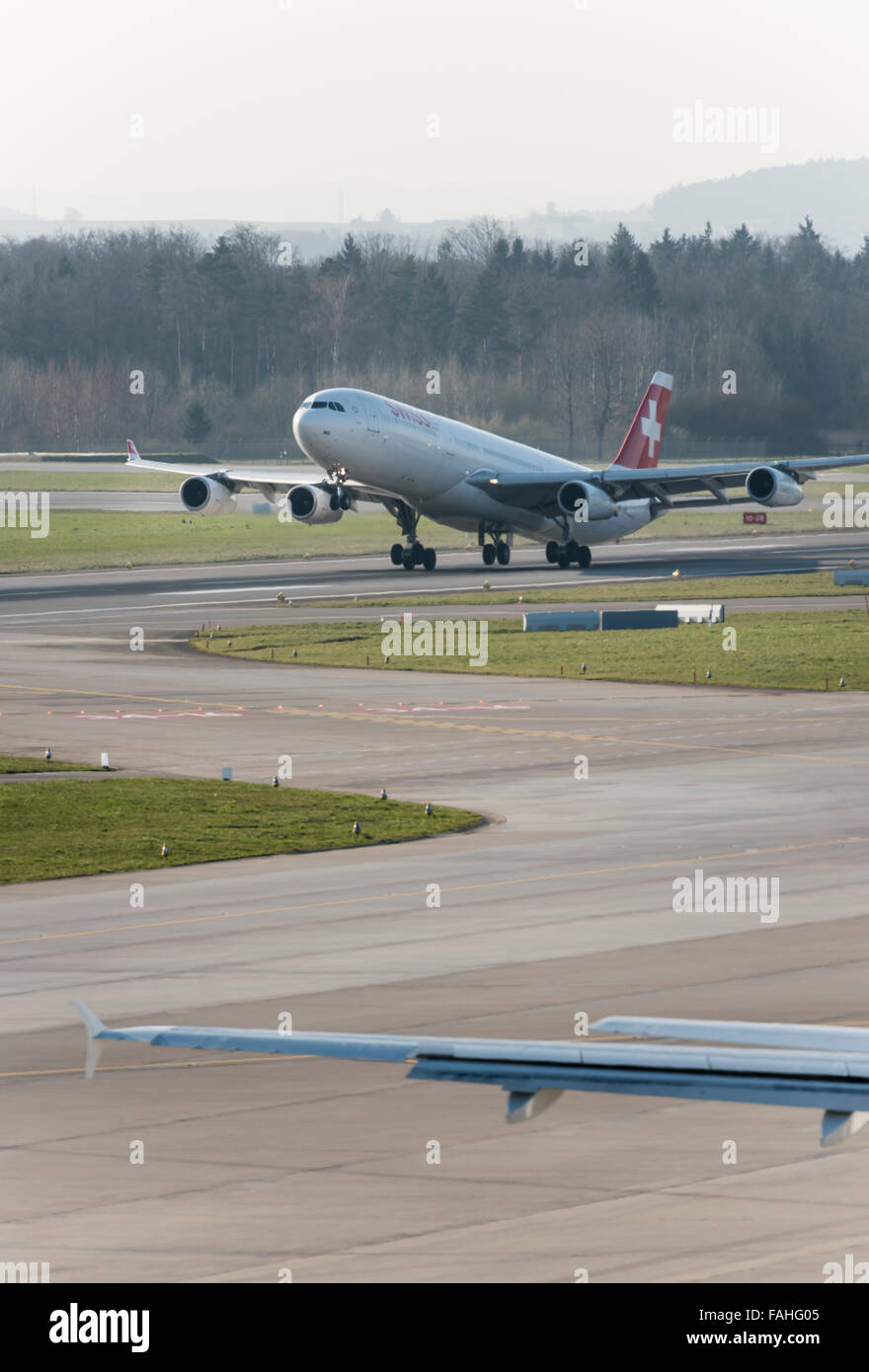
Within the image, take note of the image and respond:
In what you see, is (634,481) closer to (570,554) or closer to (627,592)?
(570,554)

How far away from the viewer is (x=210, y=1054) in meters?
19.3

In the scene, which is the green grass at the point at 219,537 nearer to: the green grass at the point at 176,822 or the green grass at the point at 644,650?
the green grass at the point at 644,650

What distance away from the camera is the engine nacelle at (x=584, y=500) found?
91125 millimetres

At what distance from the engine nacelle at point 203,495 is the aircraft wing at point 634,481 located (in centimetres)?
1194

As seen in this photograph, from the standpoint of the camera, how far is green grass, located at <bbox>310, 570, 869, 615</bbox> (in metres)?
78.0

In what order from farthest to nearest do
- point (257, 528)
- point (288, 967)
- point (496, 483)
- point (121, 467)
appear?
point (121, 467)
point (257, 528)
point (496, 483)
point (288, 967)

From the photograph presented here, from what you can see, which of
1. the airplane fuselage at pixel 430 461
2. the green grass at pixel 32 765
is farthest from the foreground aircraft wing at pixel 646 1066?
the airplane fuselage at pixel 430 461

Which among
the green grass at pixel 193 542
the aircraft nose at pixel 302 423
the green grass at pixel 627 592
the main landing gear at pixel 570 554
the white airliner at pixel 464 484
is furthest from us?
the green grass at pixel 193 542

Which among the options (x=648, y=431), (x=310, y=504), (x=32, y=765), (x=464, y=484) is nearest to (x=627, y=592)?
(x=464, y=484)

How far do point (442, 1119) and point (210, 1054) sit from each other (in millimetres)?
3385

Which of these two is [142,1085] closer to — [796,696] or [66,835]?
[66,835]

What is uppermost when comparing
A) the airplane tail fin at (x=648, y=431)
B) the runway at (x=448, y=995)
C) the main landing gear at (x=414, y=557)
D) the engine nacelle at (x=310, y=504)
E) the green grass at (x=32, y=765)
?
the airplane tail fin at (x=648, y=431)

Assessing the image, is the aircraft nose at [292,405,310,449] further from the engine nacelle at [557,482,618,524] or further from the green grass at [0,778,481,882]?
the green grass at [0,778,481,882]
